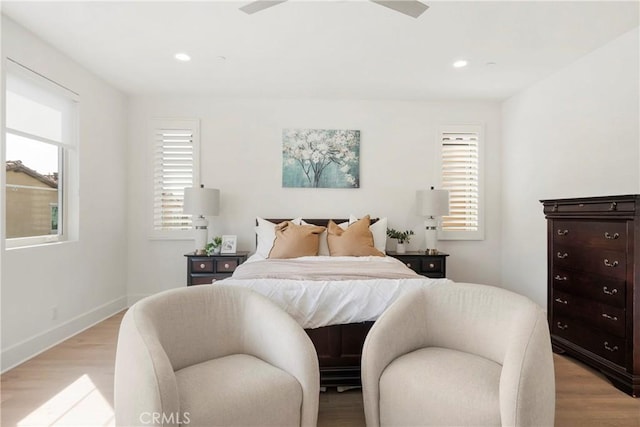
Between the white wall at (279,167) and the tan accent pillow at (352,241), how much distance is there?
25.0 inches

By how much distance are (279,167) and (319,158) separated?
0.54 m

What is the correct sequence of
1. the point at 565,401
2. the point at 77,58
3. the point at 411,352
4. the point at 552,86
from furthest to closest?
→ the point at 552,86 < the point at 77,58 < the point at 565,401 < the point at 411,352

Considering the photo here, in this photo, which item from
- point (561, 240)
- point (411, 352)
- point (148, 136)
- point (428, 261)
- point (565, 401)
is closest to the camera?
point (411, 352)

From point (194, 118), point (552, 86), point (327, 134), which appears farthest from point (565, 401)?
point (194, 118)

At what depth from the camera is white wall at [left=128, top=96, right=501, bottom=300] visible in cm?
448

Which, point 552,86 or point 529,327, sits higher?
point 552,86

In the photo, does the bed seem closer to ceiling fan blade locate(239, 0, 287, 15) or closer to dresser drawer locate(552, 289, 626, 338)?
dresser drawer locate(552, 289, 626, 338)

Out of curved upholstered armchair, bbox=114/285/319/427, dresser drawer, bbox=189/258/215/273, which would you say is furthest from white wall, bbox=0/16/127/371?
curved upholstered armchair, bbox=114/285/319/427

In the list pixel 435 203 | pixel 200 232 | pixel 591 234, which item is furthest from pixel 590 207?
pixel 200 232

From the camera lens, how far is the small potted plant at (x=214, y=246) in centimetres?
413

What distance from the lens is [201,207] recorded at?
4.03m

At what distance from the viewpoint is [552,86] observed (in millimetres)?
3705

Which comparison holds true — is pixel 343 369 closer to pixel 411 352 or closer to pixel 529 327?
pixel 411 352

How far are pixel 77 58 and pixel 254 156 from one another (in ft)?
6.79
